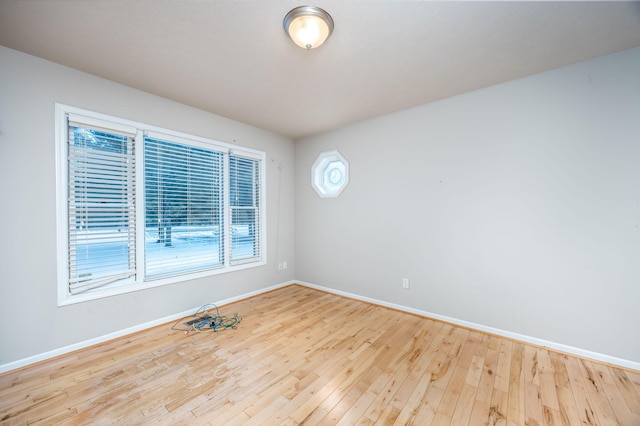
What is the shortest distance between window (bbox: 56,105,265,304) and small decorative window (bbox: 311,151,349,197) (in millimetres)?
1148

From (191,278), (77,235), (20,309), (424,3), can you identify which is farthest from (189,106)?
(424,3)

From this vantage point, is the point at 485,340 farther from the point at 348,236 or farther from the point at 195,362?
the point at 195,362

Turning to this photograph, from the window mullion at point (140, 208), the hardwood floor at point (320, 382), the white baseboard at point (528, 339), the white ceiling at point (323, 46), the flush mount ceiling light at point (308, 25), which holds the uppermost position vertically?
the white ceiling at point (323, 46)

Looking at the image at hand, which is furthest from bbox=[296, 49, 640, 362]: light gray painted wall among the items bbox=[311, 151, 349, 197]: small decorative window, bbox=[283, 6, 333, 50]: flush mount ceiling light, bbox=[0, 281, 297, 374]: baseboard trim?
bbox=[0, 281, 297, 374]: baseboard trim

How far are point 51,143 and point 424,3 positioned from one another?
331 cm

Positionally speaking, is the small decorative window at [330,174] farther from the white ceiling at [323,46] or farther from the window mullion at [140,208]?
the window mullion at [140,208]

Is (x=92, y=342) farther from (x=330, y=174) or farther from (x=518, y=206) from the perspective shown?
(x=518, y=206)

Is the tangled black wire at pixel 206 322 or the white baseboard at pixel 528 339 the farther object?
the tangled black wire at pixel 206 322

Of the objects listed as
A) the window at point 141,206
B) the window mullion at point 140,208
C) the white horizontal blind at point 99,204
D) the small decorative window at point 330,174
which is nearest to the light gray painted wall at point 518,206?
the small decorative window at point 330,174

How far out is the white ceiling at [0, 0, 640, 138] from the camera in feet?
5.41

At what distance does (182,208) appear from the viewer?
3.11 m

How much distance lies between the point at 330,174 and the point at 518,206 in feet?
8.50

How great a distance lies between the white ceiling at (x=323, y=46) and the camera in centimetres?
165

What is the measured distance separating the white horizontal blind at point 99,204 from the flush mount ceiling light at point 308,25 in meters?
2.15
